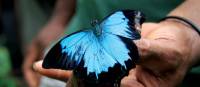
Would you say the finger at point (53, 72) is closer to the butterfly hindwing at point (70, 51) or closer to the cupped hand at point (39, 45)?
the butterfly hindwing at point (70, 51)

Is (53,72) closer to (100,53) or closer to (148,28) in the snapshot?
(148,28)

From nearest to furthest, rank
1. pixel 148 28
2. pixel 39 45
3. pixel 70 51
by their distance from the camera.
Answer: pixel 70 51, pixel 148 28, pixel 39 45

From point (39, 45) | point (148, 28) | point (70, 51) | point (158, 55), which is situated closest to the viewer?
point (70, 51)

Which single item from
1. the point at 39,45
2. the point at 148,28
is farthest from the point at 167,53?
the point at 39,45

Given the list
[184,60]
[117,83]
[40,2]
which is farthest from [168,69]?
[40,2]

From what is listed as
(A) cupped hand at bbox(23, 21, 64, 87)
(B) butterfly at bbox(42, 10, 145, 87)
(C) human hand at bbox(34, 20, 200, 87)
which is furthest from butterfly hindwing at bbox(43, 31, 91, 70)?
(A) cupped hand at bbox(23, 21, 64, 87)

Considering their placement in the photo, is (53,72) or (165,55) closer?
(165,55)

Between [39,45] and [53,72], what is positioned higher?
[39,45]

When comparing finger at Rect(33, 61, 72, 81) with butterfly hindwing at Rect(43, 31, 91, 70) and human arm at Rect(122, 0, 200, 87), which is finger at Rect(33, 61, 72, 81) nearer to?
human arm at Rect(122, 0, 200, 87)
